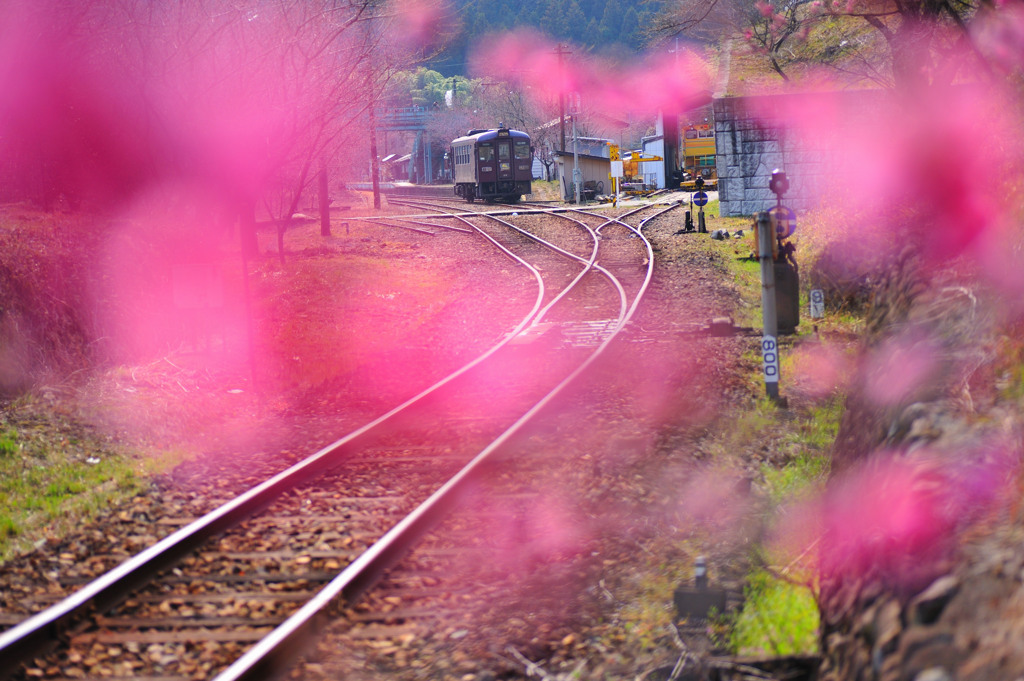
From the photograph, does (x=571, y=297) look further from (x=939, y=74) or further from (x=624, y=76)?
(x=624, y=76)

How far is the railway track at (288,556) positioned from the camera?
13.4ft

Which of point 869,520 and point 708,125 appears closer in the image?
point 869,520

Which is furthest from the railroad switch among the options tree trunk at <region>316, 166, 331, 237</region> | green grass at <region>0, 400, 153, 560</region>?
tree trunk at <region>316, 166, 331, 237</region>

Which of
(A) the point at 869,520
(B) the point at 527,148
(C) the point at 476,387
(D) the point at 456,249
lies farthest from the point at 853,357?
(B) the point at 527,148

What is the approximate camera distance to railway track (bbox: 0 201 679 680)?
161 inches

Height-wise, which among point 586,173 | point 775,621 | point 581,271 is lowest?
point 775,621

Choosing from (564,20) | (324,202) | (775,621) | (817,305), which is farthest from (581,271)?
(564,20)

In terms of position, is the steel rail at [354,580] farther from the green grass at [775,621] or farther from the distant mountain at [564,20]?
the distant mountain at [564,20]

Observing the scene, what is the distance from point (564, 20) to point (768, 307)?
151130mm

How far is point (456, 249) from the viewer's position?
2419cm

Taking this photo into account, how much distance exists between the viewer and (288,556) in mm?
5137

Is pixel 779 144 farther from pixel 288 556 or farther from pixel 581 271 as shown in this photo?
pixel 288 556

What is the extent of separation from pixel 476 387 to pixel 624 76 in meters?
101

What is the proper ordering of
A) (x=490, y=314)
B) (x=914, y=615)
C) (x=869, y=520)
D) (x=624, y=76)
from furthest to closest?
(x=624, y=76) < (x=490, y=314) < (x=869, y=520) < (x=914, y=615)
